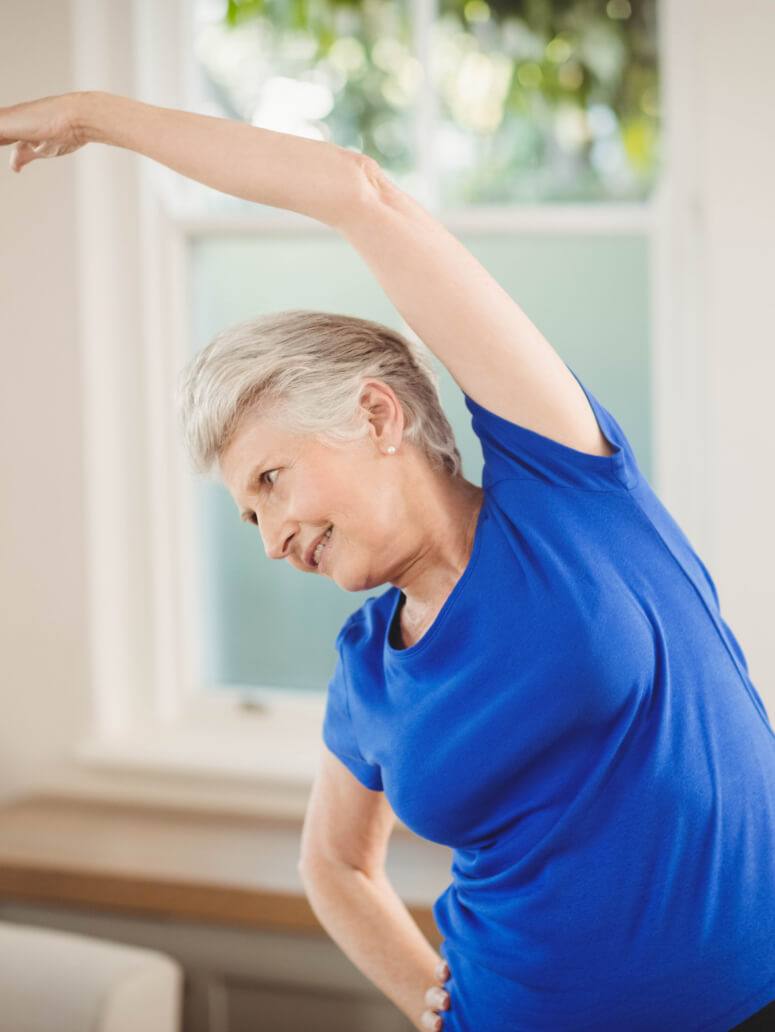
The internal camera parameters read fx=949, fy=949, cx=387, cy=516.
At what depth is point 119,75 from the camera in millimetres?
2059

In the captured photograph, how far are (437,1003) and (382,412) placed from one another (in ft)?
2.27

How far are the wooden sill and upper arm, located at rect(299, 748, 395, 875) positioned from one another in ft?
1.27

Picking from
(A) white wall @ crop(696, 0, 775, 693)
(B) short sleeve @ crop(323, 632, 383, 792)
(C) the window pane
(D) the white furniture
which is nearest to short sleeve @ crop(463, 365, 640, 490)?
(B) short sleeve @ crop(323, 632, 383, 792)

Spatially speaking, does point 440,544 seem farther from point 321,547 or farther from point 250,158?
point 250,158

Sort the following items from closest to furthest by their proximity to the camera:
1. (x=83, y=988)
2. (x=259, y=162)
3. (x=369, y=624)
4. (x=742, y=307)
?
(x=259, y=162) → (x=369, y=624) → (x=83, y=988) → (x=742, y=307)

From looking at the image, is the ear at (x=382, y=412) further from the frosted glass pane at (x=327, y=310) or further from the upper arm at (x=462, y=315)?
the frosted glass pane at (x=327, y=310)

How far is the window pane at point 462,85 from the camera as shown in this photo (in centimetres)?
190

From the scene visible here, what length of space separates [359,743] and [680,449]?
1.08 metres

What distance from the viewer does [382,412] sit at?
0.91 metres

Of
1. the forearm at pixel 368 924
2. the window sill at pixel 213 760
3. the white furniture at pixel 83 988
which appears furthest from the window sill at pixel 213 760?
the forearm at pixel 368 924

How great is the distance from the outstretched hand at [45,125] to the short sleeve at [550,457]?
1.42 ft

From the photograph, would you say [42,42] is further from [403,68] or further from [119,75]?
[403,68]

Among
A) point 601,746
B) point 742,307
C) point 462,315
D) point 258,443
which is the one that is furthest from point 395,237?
point 742,307

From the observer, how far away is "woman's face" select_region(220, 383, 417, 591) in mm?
876
